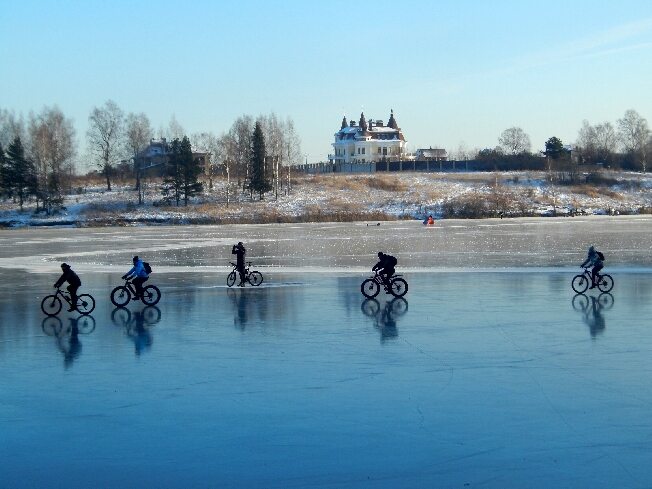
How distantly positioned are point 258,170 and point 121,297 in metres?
71.3

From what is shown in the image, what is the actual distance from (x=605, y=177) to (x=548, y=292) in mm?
87829

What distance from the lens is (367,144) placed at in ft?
516

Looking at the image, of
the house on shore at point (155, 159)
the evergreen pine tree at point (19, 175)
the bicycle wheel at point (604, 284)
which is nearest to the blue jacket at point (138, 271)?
the bicycle wheel at point (604, 284)

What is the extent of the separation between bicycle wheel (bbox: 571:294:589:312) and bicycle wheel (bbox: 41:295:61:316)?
11607mm

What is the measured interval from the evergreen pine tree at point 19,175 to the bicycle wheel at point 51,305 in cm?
6803

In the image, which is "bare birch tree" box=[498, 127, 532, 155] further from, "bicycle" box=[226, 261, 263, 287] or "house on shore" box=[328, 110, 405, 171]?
"bicycle" box=[226, 261, 263, 287]

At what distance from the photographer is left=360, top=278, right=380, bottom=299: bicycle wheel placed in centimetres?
2062

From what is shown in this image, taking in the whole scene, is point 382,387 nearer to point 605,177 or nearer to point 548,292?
point 548,292

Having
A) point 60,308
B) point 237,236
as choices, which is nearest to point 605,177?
point 237,236

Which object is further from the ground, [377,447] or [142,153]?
[142,153]

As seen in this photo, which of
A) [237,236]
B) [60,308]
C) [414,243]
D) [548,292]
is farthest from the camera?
[237,236]

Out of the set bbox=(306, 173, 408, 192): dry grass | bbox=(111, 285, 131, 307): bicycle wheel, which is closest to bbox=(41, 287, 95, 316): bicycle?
bbox=(111, 285, 131, 307): bicycle wheel

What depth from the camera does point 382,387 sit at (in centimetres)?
1090

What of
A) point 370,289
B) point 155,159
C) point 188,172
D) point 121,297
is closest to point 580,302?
point 370,289
